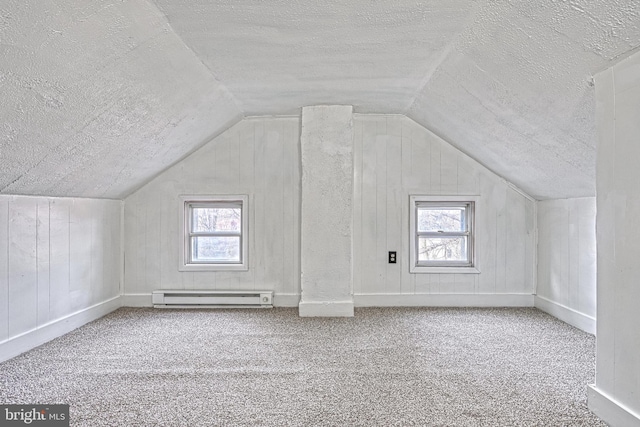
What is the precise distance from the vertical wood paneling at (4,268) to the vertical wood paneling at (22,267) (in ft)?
0.10

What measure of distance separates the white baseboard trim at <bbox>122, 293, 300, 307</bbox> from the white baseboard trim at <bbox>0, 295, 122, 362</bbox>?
5.2 inches

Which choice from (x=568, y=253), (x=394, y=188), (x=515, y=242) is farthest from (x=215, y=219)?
(x=568, y=253)

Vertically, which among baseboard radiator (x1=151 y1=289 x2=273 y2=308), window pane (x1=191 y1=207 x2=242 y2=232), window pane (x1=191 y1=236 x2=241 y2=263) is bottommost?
baseboard radiator (x1=151 y1=289 x2=273 y2=308)

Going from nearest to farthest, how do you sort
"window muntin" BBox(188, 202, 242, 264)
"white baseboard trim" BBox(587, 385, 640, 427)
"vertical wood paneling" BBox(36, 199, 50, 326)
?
"white baseboard trim" BBox(587, 385, 640, 427) → "vertical wood paneling" BBox(36, 199, 50, 326) → "window muntin" BBox(188, 202, 242, 264)

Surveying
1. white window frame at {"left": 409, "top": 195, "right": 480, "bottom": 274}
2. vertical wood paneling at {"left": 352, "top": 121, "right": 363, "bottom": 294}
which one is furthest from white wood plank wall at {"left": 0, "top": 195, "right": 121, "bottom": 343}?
white window frame at {"left": 409, "top": 195, "right": 480, "bottom": 274}

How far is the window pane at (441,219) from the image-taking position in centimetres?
467

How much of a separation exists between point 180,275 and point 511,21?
12.4 feet

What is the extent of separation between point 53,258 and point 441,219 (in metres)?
3.58

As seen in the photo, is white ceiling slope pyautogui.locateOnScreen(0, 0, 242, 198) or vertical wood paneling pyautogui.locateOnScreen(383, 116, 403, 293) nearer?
white ceiling slope pyautogui.locateOnScreen(0, 0, 242, 198)

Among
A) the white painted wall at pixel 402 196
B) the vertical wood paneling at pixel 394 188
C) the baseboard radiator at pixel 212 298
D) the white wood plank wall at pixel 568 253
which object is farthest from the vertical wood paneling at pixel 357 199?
the white wood plank wall at pixel 568 253

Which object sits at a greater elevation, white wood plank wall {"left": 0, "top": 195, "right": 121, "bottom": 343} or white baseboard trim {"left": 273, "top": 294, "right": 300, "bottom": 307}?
white wood plank wall {"left": 0, "top": 195, "right": 121, "bottom": 343}

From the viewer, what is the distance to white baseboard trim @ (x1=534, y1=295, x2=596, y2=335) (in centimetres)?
360

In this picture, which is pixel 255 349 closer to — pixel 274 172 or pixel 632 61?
pixel 274 172

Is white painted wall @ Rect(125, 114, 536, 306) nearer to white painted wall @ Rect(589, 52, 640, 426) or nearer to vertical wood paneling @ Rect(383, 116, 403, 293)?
vertical wood paneling @ Rect(383, 116, 403, 293)
